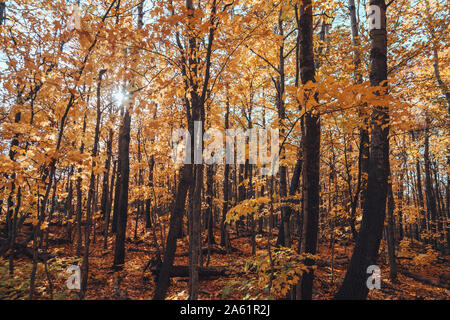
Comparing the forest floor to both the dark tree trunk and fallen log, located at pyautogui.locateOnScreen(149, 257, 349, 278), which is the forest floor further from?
the dark tree trunk

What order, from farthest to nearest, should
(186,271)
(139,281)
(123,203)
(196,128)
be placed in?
(123,203) → (186,271) → (139,281) → (196,128)

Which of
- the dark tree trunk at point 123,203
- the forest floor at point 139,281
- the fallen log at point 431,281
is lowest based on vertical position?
the fallen log at point 431,281

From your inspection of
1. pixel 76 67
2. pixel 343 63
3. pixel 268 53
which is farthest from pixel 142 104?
pixel 343 63

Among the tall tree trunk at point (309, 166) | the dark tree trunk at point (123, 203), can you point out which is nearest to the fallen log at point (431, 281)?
the tall tree trunk at point (309, 166)

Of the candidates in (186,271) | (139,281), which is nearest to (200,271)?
(186,271)

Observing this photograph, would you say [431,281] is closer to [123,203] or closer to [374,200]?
[374,200]

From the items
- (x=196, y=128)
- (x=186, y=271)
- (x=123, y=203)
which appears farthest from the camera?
(x=123, y=203)

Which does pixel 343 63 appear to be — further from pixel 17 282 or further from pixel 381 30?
pixel 17 282

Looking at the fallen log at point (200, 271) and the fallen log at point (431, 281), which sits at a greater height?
the fallen log at point (200, 271)

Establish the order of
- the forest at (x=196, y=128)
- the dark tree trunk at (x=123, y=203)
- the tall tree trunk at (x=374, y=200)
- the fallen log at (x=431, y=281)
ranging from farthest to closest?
the fallen log at (x=431, y=281), the dark tree trunk at (x=123, y=203), the tall tree trunk at (x=374, y=200), the forest at (x=196, y=128)

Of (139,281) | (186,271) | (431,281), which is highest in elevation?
(186,271)

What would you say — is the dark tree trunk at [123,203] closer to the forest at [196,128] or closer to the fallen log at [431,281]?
the forest at [196,128]

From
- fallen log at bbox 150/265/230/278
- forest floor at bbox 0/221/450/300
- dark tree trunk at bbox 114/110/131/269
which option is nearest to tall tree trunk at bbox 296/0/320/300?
forest floor at bbox 0/221/450/300
